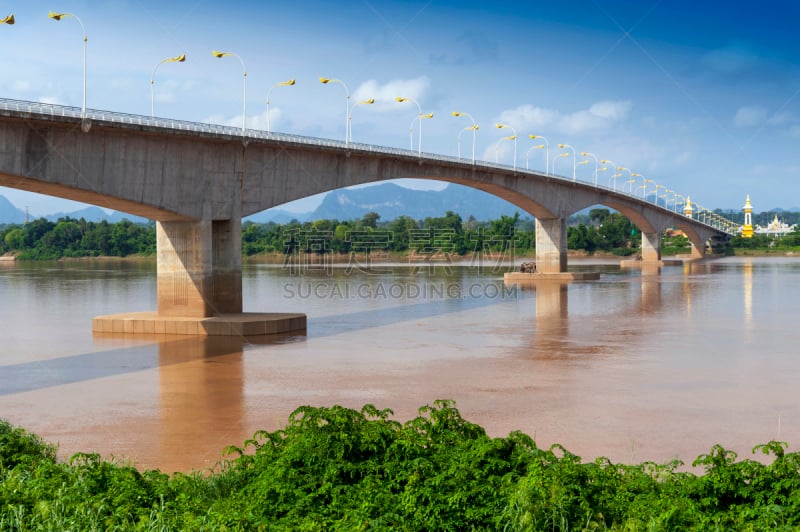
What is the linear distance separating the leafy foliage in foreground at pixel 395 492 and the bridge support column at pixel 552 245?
191 feet

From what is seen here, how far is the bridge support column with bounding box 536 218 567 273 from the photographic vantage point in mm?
66938

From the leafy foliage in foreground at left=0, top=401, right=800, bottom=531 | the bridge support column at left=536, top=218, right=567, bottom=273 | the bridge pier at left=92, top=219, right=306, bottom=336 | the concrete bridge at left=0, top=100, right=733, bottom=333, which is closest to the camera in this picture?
the leafy foliage in foreground at left=0, top=401, right=800, bottom=531

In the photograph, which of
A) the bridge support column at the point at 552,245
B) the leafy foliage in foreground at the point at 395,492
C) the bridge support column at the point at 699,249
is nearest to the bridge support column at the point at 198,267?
the leafy foliage in foreground at the point at 395,492

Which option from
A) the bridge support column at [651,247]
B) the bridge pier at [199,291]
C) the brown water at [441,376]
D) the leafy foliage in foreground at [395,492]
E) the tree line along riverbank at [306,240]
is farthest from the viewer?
the tree line along riverbank at [306,240]

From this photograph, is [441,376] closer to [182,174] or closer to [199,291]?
[199,291]

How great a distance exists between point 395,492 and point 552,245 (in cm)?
6001

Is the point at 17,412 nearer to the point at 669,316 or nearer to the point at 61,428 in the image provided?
the point at 61,428

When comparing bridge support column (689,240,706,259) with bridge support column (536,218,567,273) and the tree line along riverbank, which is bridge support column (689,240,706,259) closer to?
the tree line along riverbank

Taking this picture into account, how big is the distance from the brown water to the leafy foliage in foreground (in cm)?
339

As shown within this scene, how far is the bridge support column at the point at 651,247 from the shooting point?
338 ft

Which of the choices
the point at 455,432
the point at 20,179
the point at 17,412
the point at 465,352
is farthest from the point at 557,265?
the point at 455,432

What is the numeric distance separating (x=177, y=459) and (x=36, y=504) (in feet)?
15.6

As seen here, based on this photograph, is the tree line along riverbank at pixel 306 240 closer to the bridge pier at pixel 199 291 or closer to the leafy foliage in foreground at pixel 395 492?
the bridge pier at pixel 199 291

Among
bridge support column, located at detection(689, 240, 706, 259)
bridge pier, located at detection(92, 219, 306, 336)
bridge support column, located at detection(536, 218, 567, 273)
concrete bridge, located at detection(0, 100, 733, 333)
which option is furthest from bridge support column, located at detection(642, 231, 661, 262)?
bridge pier, located at detection(92, 219, 306, 336)
